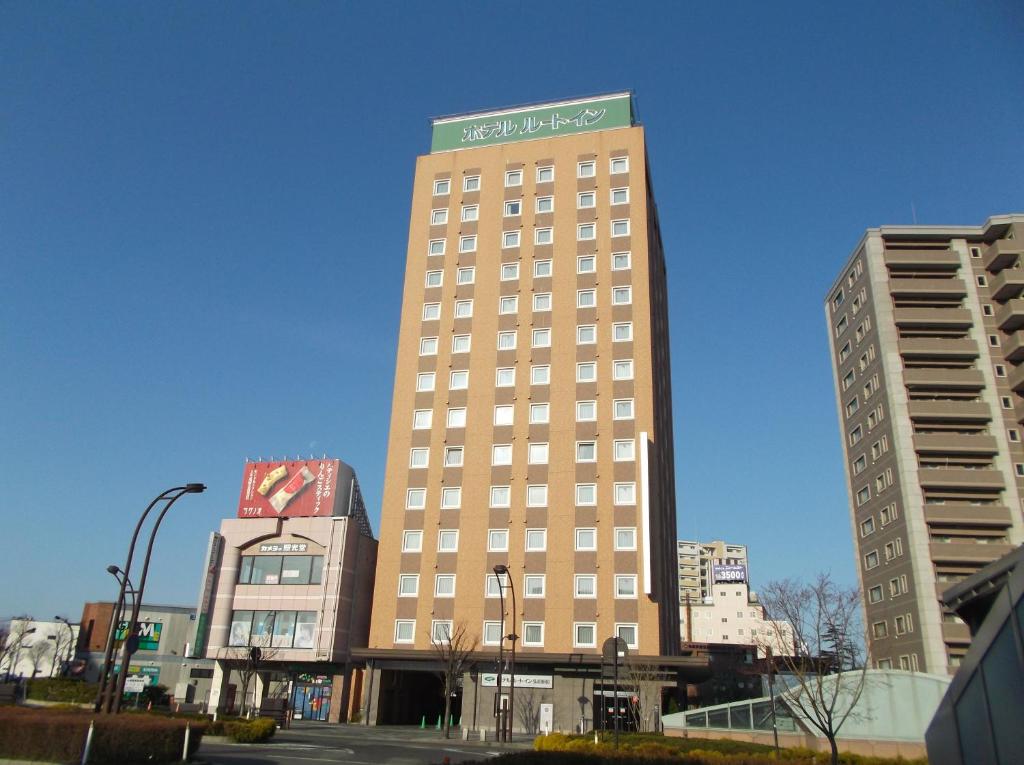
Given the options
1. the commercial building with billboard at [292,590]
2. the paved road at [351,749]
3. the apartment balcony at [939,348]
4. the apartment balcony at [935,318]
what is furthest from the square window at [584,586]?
the apartment balcony at [935,318]

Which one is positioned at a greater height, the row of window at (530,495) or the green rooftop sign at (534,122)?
the green rooftop sign at (534,122)

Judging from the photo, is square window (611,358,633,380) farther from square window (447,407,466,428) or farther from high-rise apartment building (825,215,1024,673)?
high-rise apartment building (825,215,1024,673)

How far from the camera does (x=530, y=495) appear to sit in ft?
188

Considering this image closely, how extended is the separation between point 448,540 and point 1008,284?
60.4 m

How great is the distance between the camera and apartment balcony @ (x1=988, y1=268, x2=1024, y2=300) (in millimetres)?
77812

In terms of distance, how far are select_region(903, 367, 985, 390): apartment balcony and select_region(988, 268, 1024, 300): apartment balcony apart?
8.34 meters

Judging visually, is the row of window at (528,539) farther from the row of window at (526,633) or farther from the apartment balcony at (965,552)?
the apartment balcony at (965,552)

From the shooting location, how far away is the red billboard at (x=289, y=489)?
6500 centimetres

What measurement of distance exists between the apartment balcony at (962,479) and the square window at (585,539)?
36935 millimetres

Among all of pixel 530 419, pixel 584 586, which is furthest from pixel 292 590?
pixel 584 586

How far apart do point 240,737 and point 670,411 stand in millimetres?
54656

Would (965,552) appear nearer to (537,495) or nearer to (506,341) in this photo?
(537,495)

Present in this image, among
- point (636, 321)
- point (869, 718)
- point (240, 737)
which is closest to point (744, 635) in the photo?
point (636, 321)

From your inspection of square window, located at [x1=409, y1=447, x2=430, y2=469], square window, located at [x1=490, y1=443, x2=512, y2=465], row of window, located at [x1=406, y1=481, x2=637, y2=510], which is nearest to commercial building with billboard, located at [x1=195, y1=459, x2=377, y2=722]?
row of window, located at [x1=406, y1=481, x2=637, y2=510]
